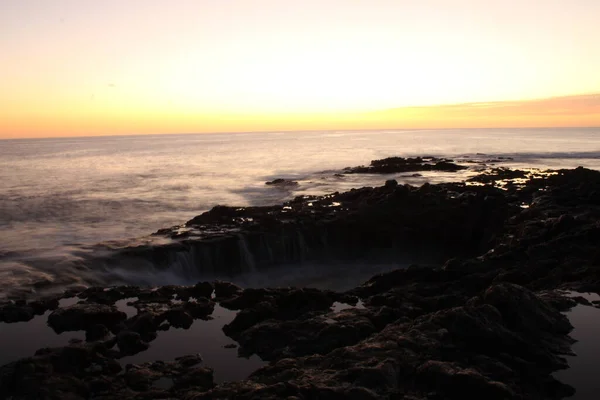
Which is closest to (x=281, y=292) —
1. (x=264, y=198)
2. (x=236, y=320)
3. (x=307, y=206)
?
(x=236, y=320)

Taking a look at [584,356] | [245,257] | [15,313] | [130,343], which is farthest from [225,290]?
[584,356]

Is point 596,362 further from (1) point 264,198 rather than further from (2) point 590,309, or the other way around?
(1) point 264,198

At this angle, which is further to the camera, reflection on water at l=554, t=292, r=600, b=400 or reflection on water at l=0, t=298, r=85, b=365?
Result: reflection on water at l=0, t=298, r=85, b=365

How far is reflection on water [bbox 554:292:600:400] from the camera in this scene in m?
6.77

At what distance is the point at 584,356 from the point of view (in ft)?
25.1

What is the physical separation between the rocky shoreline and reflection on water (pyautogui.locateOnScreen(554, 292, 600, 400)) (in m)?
0.18

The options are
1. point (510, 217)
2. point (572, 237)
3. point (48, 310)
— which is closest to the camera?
point (48, 310)

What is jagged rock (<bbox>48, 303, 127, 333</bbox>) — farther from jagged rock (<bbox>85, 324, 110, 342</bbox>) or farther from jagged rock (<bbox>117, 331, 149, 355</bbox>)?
jagged rock (<bbox>117, 331, 149, 355</bbox>)

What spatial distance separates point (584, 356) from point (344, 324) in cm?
414

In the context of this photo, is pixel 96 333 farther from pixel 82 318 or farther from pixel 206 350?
pixel 206 350

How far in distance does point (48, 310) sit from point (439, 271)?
10388 mm

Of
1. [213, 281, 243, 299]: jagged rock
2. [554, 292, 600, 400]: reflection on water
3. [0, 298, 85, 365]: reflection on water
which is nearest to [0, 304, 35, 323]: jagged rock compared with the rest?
[0, 298, 85, 365]: reflection on water

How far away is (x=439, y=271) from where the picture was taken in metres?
12.6

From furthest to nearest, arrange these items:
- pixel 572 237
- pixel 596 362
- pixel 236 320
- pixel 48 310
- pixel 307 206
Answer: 1. pixel 307 206
2. pixel 572 237
3. pixel 48 310
4. pixel 236 320
5. pixel 596 362
